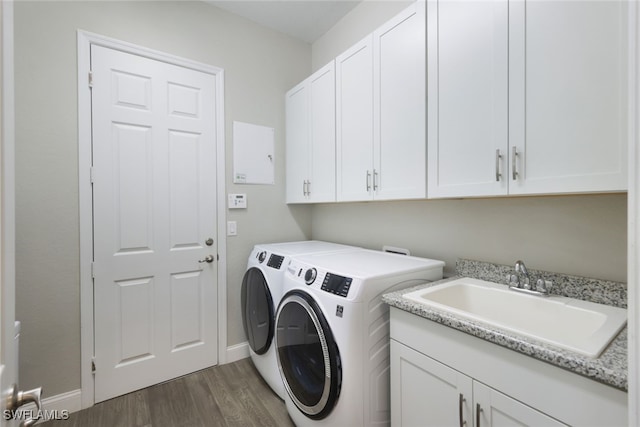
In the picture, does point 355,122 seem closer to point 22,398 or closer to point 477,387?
point 477,387

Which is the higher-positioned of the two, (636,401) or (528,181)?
(528,181)

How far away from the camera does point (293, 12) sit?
2.34m

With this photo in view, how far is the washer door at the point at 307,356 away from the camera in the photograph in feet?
4.19

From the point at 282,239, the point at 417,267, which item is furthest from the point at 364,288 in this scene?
the point at 282,239

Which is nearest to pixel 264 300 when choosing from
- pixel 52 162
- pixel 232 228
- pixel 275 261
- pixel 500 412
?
pixel 275 261

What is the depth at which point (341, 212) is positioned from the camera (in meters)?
2.50

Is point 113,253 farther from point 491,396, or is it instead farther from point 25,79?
point 491,396

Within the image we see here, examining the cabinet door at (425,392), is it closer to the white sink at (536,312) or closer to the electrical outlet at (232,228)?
the white sink at (536,312)

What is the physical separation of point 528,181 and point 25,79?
8.51 feet

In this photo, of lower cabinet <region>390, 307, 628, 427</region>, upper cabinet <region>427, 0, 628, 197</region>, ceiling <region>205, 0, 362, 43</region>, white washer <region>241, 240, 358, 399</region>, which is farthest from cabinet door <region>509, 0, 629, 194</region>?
ceiling <region>205, 0, 362, 43</region>

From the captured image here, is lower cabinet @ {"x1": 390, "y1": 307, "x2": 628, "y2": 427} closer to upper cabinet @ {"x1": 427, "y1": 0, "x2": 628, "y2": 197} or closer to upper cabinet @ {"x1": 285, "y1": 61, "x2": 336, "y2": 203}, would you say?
upper cabinet @ {"x1": 427, "y1": 0, "x2": 628, "y2": 197}

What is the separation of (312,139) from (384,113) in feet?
2.43

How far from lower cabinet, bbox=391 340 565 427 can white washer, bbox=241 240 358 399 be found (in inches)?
33.4

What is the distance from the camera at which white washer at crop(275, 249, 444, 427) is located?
1231 millimetres
